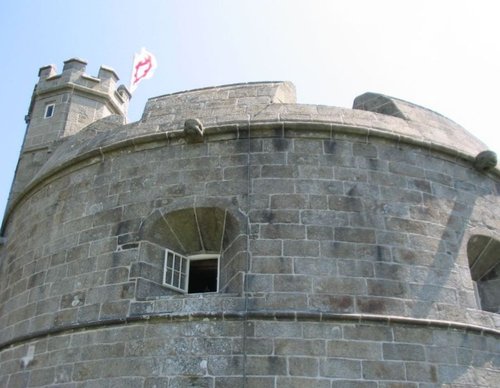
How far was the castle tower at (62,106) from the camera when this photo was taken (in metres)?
11.6

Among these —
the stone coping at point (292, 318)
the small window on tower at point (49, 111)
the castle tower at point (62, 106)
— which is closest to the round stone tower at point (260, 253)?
the stone coping at point (292, 318)

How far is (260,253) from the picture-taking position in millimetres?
6031

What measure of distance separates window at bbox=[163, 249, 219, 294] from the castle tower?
572 centimetres

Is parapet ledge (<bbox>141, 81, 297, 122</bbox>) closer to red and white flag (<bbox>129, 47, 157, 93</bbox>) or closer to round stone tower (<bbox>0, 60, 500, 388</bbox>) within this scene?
round stone tower (<bbox>0, 60, 500, 388</bbox>)

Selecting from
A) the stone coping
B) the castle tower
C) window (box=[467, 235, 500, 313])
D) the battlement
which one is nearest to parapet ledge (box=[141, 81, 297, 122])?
the stone coping

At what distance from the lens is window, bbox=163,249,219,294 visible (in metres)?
6.52

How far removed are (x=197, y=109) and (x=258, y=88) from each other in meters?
0.98

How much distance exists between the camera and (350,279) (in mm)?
5895

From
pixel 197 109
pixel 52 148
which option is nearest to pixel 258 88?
pixel 197 109

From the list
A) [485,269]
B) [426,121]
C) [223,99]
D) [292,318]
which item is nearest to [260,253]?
Result: [292,318]

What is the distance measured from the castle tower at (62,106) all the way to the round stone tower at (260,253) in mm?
3677

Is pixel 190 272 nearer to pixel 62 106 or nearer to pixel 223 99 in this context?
pixel 223 99

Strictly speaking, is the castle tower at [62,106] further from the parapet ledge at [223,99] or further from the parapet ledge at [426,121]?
the parapet ledge at [426,121]

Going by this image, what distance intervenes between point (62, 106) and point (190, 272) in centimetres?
708
